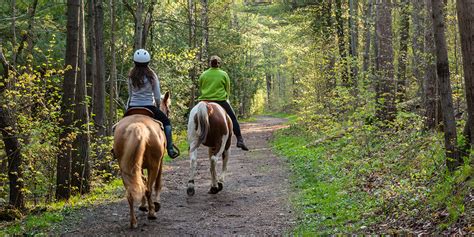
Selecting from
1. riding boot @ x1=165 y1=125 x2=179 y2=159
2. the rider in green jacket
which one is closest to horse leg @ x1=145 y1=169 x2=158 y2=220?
riding boot @ x1=165 y1=125 x2=179 y2=159

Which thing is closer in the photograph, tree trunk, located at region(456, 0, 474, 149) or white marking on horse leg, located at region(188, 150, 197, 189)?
tree trunk, located at region(456, 0, 474, 149)

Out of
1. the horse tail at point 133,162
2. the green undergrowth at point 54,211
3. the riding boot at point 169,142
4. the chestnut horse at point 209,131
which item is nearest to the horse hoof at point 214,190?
the chestnut horse at point 209,131

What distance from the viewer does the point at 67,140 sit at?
952cm

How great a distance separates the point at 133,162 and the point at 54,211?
2.79m

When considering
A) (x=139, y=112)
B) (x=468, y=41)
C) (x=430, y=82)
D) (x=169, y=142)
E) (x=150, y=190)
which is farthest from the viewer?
(x=430, y=82)

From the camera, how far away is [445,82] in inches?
267

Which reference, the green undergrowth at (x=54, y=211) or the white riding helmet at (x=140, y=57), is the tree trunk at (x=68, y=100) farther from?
the white riding helmet at (x=140, y=57)

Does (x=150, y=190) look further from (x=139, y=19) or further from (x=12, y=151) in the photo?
(x=139, y=19)

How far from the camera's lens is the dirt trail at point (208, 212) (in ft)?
23.3

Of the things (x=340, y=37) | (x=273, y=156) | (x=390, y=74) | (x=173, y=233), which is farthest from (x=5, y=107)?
(x=340, y=37)

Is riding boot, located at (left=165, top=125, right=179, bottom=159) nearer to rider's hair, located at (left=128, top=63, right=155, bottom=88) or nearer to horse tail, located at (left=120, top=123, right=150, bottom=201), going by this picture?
rider's hair, located at (left=128, top=63, right=155, bottom=88)

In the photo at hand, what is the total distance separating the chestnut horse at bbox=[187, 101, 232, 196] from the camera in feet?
31.0

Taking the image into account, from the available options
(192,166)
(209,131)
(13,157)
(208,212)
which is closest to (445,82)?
(208,212)

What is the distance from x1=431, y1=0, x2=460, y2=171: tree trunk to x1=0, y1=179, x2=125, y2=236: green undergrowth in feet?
20.6
